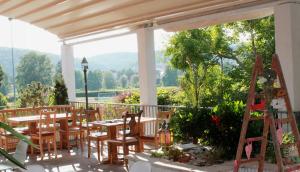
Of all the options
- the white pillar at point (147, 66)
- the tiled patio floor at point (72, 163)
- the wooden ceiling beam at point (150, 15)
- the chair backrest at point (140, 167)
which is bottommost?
the tiled patio floor at point (72, 163)

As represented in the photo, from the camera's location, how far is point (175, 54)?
15.1m

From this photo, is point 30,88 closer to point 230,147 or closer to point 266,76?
point 230,147

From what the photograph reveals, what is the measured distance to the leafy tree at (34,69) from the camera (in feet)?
113

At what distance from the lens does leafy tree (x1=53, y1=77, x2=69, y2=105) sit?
11.3 metres

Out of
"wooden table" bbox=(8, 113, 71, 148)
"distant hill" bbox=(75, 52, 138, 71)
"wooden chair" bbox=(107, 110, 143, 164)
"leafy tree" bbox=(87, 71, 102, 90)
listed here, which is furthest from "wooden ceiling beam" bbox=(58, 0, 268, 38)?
"distant hill" bbox=(75, 52, 138, 71)

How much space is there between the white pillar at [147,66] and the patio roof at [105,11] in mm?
284

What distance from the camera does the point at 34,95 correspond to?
11414 millimetres

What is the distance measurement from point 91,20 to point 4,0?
193cm

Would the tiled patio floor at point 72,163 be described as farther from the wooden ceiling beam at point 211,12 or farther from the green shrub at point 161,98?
the green shrub at point 161,98

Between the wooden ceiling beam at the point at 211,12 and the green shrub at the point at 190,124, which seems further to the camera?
the wooden ceiling beam at the point at 211,12

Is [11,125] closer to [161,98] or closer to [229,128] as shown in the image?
[229,128]

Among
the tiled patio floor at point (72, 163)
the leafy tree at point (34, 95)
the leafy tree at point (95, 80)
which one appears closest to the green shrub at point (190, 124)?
the tiled patio floor at point (72, 163)

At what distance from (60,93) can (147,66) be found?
121 inches

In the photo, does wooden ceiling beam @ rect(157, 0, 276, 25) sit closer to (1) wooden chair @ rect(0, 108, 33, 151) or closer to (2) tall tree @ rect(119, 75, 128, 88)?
(1) wooden chair @ rect(0, 108, 33, 151)
